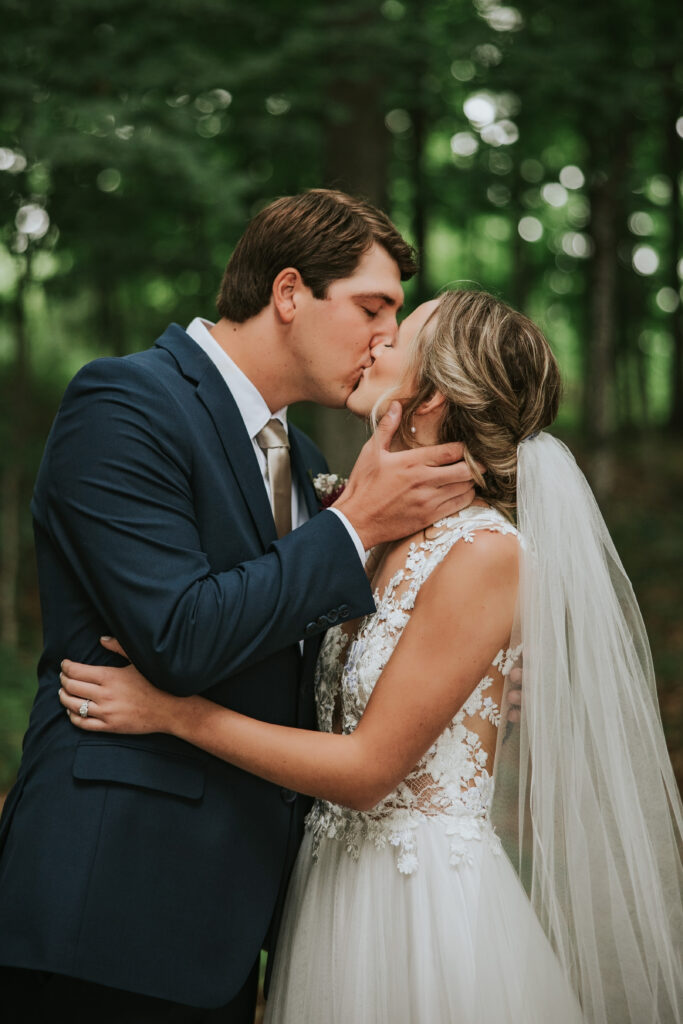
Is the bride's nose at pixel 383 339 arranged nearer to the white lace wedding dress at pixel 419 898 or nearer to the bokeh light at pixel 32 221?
the white lace wedding dress at pixel 419 898

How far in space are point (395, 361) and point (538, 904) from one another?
1.56 meters

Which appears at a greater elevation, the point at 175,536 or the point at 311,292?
the point at 311,292

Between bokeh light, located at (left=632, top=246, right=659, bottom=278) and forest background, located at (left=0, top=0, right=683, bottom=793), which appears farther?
bokeh light, located at (left=632, top=246, right=659, bottom=278)

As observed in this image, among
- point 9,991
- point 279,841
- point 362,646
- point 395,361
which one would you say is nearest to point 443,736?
point 362,646

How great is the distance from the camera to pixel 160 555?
218cm

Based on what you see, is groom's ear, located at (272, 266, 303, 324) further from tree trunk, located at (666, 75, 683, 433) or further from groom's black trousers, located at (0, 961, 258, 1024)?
tree trunk, located at (666, 75, 683, 433)

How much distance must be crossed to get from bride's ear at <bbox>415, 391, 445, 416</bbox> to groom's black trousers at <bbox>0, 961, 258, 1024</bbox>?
1.66 meters

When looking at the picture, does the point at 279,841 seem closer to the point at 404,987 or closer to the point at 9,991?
the point at 404,987

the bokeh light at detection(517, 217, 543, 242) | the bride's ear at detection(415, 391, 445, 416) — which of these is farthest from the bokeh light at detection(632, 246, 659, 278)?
the bride's ear at detection(415, 391, 445, 416)

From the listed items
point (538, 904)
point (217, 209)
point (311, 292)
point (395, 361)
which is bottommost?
point (538, 904)

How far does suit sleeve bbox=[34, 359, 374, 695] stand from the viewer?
7.00 feet

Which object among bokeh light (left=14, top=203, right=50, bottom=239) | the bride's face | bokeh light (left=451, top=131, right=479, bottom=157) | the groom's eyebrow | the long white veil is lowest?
the long white veil

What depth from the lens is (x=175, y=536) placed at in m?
2.24

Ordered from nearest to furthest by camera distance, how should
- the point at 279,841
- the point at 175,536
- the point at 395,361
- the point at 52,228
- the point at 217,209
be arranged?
the point at 175,536 → the point at 279,841 → the point at 395,361 → the point at 217,209 → the point at 52,228
